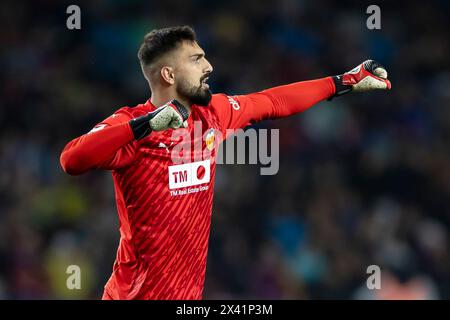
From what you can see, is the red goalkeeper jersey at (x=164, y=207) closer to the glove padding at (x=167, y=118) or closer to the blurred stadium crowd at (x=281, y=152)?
the glove padding at (x=167, y=118)

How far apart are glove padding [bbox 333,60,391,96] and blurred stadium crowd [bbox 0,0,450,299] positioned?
314cm

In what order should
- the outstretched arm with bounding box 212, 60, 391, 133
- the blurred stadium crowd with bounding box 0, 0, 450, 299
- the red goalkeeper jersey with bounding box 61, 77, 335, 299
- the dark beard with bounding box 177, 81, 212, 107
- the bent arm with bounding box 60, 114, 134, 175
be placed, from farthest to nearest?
the blurred stadium crowd with bounding box 0, 0, 450, 299, the outstretched arm with bounding box 212, 60, 391, 133, the dark beard with bounding box 177, 81, 212, 107, the red goalkeeper jersey with bounding box 61, 77, 335, 299, the bent arm with bounding box 60, 114, 134, 175

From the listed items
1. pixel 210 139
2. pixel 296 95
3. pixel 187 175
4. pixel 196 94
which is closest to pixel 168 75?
pixel 196 94

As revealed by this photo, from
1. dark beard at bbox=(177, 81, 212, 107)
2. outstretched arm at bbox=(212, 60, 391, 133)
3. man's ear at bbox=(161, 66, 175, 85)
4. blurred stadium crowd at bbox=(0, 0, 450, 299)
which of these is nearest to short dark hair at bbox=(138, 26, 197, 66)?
man's ear at bbox=(161, 66, 175, 85)

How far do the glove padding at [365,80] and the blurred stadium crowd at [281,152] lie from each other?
3139 millimetres

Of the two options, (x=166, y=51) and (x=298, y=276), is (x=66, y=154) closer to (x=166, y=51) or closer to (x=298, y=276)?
(x=166, y=51)

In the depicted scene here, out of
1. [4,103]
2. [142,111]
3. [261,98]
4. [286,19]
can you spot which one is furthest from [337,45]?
[142,111]

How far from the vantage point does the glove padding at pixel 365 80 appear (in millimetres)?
5391

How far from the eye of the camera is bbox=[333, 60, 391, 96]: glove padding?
5391 mm

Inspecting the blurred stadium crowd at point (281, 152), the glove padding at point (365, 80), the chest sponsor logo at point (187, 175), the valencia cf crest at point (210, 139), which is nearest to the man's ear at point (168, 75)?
the valencia cf crest at point (210, 139)

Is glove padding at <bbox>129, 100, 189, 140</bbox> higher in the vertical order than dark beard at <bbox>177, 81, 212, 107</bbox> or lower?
lower

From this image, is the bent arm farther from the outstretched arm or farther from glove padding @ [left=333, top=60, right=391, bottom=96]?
glove padding @ [left=333, top=60, right=391, bottom=96]

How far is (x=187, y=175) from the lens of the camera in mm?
4871

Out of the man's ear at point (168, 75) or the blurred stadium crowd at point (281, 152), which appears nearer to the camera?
the man's ear at point (168, 75)
